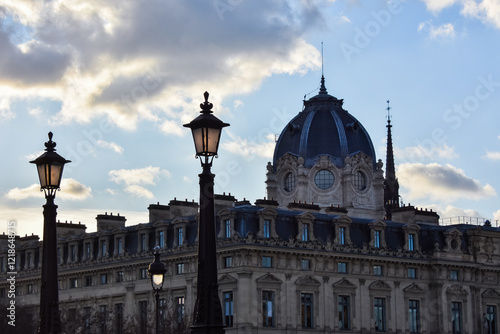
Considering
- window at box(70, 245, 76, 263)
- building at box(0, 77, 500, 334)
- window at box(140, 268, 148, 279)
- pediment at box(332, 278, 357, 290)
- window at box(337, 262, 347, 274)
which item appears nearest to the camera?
building at box(0, 77, 500, 334)

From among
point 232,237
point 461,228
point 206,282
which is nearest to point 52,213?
point 206,282

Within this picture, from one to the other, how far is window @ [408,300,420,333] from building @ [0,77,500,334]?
11 centimetres

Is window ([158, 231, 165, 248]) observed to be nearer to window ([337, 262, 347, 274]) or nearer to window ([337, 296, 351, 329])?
window ([337, 262, 347, 274])

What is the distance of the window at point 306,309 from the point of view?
99812 mm

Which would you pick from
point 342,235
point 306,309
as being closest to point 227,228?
point 306,309

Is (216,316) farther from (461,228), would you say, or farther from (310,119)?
(310,119)

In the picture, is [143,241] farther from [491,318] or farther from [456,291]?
[491,318]

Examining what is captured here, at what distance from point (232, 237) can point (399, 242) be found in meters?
17.9

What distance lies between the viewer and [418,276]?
107938mm

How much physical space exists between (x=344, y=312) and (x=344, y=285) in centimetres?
221

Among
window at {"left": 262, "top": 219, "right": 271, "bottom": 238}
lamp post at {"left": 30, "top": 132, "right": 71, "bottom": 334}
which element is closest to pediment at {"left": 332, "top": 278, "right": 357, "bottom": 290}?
window at {"left": 262, "top": 219, "right": 271, "bottom": 238}

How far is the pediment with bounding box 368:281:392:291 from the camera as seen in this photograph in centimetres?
10456

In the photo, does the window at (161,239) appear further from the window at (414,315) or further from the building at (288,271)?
the window at (414,315)

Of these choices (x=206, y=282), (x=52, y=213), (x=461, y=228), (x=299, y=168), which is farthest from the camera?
(x=299, y=168)
